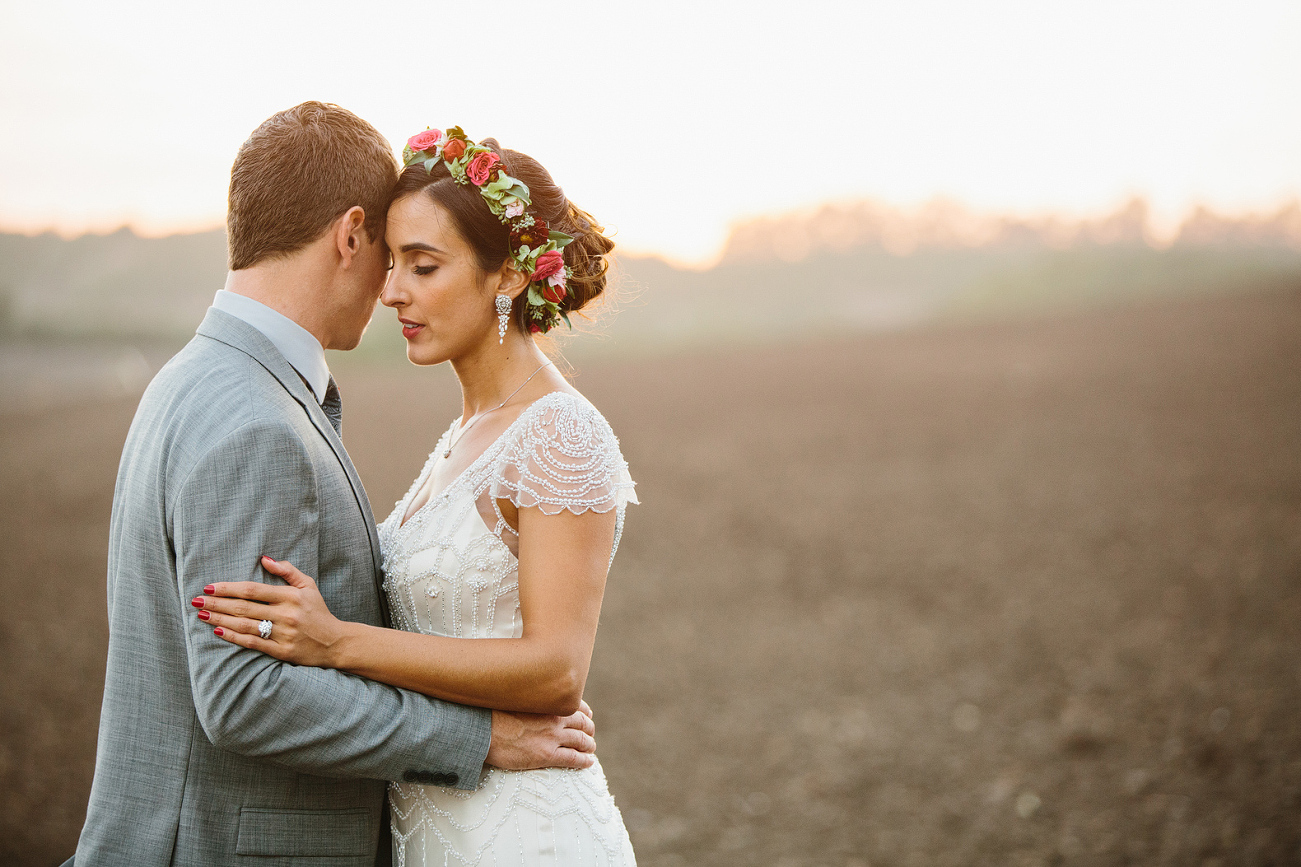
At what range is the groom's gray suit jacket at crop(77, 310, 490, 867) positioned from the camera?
180 cm

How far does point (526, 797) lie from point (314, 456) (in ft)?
3.13

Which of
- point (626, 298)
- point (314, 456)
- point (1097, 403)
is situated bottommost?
point (1097, 403)

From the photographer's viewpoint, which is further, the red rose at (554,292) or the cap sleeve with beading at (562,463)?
the red rose at (554,292)

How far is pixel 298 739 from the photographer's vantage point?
184 centimetres

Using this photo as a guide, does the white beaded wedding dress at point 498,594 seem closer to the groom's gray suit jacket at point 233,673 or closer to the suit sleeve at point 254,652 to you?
the groom's gray suit jacket at point 233,673

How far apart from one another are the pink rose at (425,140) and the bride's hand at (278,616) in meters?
1.17

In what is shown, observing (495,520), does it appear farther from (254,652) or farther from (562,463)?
(254,652)

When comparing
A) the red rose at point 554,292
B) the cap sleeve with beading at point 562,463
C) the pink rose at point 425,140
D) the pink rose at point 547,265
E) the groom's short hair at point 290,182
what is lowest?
the cap sleeve with beading at point 562,463

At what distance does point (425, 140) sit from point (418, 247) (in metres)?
0.32

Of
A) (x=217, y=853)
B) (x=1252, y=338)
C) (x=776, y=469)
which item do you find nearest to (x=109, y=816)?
(x=217, y=853)

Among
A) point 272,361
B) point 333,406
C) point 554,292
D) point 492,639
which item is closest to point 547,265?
point 554,292

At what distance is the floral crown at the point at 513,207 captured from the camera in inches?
96.0

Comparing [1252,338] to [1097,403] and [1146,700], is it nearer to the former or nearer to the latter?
[1097,403]

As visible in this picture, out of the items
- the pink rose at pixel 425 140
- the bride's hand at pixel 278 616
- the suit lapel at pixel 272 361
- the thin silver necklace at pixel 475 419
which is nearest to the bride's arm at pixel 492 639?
the bride's hand at pixel 278 616
